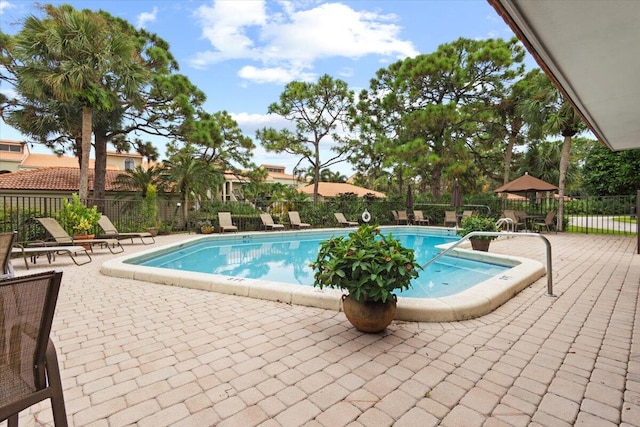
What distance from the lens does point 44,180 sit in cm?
1877

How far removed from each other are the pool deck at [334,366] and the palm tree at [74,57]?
9.47 meters

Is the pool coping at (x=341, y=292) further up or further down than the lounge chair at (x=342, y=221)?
further down

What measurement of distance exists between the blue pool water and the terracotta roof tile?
11.5 meters

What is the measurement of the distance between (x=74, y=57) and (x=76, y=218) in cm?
571

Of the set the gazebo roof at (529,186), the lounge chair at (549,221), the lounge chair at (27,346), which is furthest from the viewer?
the gazebo roof at (529,186)

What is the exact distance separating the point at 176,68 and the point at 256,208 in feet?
35.8

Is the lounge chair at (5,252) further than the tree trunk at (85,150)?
No

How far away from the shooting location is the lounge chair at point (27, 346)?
121 centimetres

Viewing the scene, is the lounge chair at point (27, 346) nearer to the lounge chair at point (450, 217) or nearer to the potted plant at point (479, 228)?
the potted plant at point (479, 228)

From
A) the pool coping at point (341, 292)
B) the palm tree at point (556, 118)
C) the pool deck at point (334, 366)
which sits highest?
the palm tree at point (556, 118)

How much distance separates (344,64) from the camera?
19609mm

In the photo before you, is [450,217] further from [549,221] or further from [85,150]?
[85,150]

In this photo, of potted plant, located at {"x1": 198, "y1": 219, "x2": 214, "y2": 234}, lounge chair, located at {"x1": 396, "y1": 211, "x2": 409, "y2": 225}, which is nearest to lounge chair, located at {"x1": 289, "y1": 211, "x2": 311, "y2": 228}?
potted plant, located at {"x1": 198, "y1": 219, "x2": 214, "y2": 234}

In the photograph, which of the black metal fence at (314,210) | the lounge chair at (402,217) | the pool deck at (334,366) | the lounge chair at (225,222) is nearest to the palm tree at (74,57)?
the black metal fence at (314,210)
